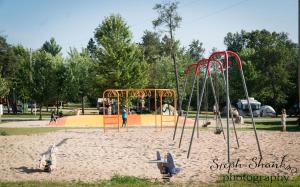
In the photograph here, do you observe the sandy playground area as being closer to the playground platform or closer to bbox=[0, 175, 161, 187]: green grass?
bbox=[0, 175, 161, 187]: green grass

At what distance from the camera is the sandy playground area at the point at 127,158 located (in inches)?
449

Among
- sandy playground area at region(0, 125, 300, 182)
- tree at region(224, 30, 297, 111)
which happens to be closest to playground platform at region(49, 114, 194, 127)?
sandy playground area at region(0, 125, 300, 182)

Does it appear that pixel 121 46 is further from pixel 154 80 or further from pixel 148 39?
pixel 148 39

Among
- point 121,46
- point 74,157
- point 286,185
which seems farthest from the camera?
point 121,46

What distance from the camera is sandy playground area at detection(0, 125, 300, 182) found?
1141cm

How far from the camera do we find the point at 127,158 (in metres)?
14.3

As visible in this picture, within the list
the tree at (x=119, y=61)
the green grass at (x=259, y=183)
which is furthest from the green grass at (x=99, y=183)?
the tree at (x=119, y=61)

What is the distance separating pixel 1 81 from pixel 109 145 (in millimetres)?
33382

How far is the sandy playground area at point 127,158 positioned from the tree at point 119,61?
2602 centimetres

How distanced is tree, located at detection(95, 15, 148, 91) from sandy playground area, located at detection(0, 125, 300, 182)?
85.4ft

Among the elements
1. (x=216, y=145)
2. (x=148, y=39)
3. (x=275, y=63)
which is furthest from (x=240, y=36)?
(x=216, y=145)

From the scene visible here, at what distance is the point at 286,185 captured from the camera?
362 inches

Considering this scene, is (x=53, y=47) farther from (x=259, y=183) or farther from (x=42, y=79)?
(x=259, y=183)

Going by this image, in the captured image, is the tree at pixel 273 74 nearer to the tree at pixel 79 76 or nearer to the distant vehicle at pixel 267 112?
the distant vehicle at pixel 267 112
